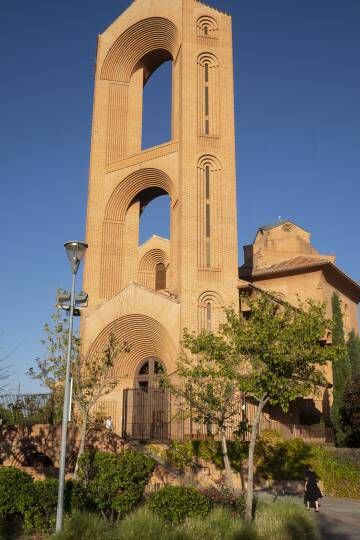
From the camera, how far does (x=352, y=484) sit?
2133 cm

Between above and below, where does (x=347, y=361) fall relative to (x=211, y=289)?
below

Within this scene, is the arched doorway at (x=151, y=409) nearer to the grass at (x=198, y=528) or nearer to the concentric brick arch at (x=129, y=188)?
the concentric brick arch at (x=129, y=188)

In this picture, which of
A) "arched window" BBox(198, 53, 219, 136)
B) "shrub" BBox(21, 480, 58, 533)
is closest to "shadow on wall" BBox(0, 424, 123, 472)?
"shrub" BBox(21, 480, 58, 533)

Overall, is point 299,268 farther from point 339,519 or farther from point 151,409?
point 339,519

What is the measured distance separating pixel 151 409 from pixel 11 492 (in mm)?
13037

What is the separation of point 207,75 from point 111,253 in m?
11.0

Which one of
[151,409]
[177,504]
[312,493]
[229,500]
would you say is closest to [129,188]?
[151,409]

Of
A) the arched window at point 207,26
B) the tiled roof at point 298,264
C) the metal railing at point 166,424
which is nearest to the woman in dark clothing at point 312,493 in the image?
the metal railing at point 166,424

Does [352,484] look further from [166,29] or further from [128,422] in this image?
[166,29]

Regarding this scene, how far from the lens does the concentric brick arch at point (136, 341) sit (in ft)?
86.0

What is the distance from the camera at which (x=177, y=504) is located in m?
11.8

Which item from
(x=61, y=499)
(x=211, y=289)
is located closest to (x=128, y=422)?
(x=211, y=289)

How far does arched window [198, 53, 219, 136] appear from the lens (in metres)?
29.9

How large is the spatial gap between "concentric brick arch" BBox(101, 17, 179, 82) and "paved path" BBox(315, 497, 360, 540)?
24374mm
